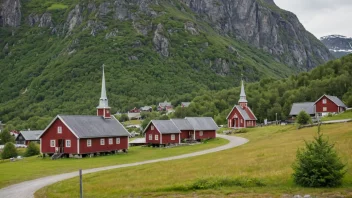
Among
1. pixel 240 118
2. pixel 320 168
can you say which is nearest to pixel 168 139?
pixel 240 118

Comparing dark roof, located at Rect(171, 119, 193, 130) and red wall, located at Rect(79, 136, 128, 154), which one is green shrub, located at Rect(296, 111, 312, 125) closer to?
dark roof, located at Rect(171, 119, 193, 130)

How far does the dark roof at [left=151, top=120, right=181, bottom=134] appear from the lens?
7350 cm

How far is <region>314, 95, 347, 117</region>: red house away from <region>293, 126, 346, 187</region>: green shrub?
254 ft

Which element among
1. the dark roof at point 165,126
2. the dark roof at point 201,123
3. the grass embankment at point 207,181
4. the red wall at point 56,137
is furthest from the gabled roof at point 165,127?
the grass embankment at point 207,181

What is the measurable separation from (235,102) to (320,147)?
137m

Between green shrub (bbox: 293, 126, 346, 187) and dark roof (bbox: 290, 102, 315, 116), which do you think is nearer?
green shrub (bbox: 293, 126, 346, 187)

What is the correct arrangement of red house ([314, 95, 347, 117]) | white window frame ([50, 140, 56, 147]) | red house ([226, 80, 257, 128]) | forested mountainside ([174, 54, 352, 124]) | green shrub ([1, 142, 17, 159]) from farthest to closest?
forested mountainside ([174, 54, 352, 124]) → red house ([226, 80, 257, 128]) → red house ([314, 95, 347, 117]) → green shrub ([1, 142, 17, 159]) → white window frame ([50, 140, 56, 147])

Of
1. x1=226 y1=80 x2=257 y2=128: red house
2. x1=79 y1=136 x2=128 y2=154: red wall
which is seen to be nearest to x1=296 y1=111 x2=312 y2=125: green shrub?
x1=226 y1=80 x2=257 y2=128: red house

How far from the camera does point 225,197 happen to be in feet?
80.0

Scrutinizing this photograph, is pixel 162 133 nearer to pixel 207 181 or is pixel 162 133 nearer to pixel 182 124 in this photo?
pixel 182 124

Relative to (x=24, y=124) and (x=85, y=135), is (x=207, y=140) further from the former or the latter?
(x=24, y=124)

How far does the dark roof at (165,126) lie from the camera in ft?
241

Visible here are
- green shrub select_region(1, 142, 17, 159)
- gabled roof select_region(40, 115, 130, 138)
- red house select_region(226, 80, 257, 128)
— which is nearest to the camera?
gabled roof select_region(40, 115, 130, 138)

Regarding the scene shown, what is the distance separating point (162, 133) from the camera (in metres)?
72.8
